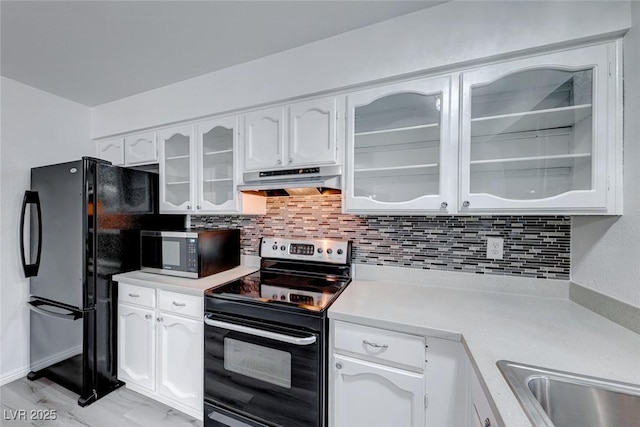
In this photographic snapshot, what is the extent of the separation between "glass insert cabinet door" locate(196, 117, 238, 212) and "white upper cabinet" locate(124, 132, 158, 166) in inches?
20.7

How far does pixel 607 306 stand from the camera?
3.69 feet

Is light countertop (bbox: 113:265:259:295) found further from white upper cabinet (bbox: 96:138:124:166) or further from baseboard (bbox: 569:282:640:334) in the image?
baseboard (bbox: 569:282:640:334)

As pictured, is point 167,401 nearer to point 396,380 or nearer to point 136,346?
point 136,346

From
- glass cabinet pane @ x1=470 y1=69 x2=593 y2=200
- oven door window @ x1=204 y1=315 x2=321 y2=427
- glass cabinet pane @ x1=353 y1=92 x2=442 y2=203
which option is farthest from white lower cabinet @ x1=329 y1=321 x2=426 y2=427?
glass cabinet pane @ x1=470 y1=69 x2=593 y2=200

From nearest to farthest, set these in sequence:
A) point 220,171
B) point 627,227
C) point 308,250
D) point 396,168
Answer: point 627,227 → point 396,168 → point 308,250 → point 220,171

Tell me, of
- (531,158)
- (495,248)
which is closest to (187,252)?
(495,248)

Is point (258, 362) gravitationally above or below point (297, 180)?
below

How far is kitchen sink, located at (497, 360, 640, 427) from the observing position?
0.69 meters

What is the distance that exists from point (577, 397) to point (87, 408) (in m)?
2.63

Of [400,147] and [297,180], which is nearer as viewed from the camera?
[400,147]

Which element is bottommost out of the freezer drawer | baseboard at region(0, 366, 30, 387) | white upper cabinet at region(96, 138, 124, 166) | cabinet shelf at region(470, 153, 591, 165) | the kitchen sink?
baseboard at region(0, 366, 30, 387)

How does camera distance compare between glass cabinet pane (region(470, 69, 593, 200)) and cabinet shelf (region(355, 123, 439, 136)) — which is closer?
glass cabinet pane (region(470, 69, 593, 200))

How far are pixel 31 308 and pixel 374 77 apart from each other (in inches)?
118

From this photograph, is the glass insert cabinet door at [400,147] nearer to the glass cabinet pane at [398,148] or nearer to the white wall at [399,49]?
the glass cabinet pane at [398,148]
